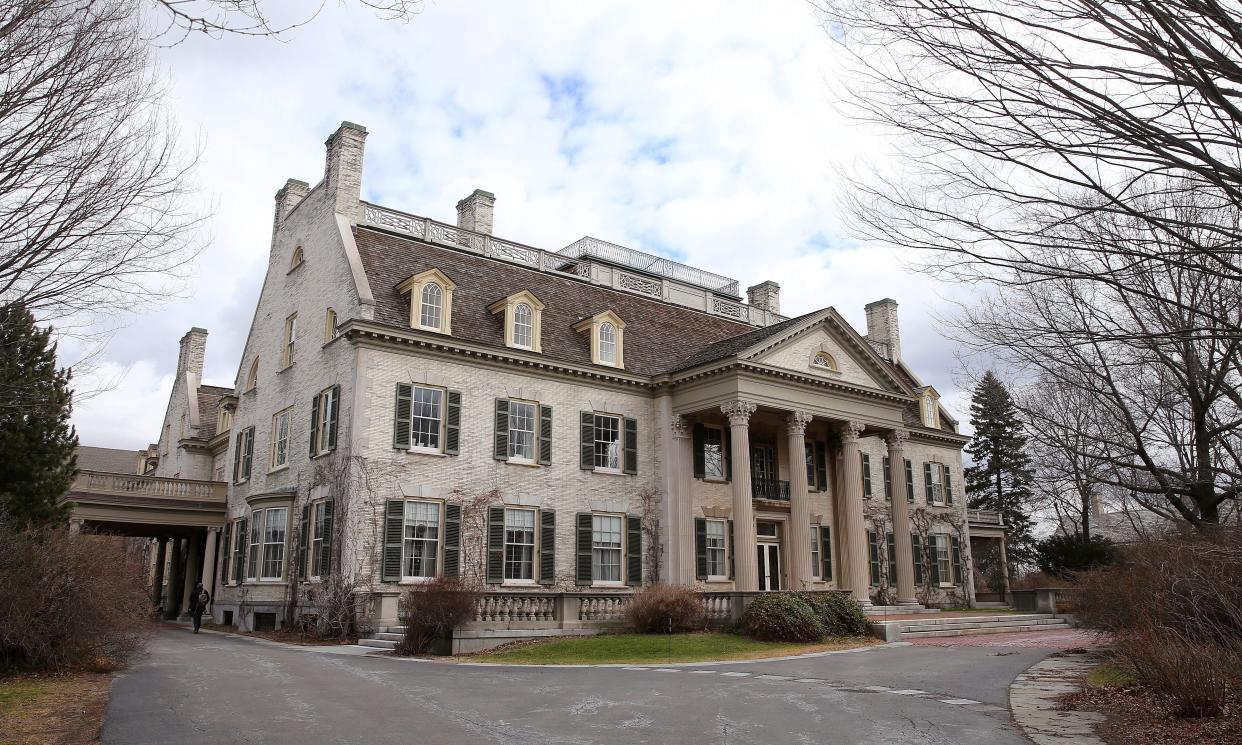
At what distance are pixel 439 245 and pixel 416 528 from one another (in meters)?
9.54

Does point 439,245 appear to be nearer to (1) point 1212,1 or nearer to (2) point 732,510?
(2) point 732,510

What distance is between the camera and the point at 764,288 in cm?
4009

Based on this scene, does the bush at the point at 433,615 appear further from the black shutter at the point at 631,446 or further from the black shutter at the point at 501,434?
the black shutter at the point at 631,446

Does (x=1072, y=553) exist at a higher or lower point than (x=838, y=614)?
higher

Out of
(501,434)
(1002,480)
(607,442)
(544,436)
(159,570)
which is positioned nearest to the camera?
(501,434)

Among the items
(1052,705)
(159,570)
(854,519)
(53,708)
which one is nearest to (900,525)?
(854,519)

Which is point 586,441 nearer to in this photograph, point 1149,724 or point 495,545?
point 495,545

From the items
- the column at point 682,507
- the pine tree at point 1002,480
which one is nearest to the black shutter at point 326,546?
the column at point 682,507

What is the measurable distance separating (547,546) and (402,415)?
18.9ft

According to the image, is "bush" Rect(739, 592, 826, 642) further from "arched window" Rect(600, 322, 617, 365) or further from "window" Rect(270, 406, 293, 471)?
"window" Rect(270, 406, 293, 471)

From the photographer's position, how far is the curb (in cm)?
935

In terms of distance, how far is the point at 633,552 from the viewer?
91.5ft

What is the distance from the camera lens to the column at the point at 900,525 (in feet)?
103

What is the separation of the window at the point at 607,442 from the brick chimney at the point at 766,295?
43.0ft
